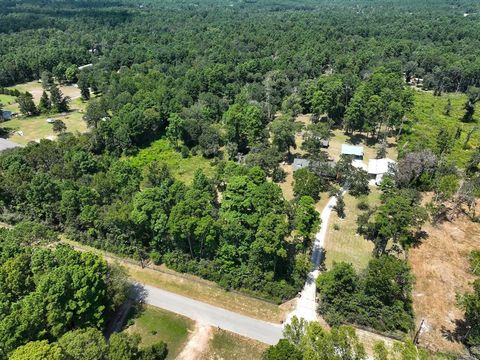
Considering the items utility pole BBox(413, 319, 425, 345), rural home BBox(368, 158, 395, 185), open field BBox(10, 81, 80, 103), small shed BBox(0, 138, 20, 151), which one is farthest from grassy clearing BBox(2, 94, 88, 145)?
utility pole BBox(413, 319, 425, 345)

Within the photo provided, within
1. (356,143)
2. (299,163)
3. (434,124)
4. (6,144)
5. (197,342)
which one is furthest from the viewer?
(434,124)

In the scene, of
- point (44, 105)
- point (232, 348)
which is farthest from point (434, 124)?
point (44, 105)

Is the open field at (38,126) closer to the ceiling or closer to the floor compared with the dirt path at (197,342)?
closer to the ceiling

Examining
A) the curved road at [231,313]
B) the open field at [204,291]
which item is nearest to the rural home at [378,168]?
the curved road at [231,313]

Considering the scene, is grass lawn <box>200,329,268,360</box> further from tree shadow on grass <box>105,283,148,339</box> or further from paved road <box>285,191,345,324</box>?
tree shadow on grass <box>105,283,148,339</box>

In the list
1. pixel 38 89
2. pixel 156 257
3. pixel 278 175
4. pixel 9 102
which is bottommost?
pixel 278 175

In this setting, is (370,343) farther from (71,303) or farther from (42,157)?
(42,157)

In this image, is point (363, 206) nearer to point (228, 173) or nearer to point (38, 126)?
point (228, 173)

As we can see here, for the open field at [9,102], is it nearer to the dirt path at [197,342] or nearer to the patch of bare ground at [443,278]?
the dirt path at [197,342]
